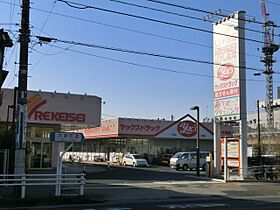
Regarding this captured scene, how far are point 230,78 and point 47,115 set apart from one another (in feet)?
49.5

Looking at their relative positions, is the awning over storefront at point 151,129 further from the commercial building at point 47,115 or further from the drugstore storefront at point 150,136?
the commercial building at point 47,115

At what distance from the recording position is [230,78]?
89.9 ft

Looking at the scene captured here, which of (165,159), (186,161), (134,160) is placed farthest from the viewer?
(165,159)

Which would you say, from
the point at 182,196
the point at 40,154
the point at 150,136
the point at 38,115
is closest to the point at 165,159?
the point at 150,136

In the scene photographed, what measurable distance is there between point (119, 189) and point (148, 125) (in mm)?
31711

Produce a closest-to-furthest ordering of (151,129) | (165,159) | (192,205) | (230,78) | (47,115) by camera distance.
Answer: (192,205), (230,78), (47,115), (165,159), (151,129)

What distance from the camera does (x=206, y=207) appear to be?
14.6m

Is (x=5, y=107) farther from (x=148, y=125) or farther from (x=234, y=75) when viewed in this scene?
(x=148, y=125)

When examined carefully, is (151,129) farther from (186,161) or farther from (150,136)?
(186,161)

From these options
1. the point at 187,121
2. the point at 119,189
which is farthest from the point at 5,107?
the point at 187,121

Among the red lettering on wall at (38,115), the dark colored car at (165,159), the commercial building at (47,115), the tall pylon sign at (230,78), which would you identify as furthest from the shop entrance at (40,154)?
the dark colored car at (165,159)

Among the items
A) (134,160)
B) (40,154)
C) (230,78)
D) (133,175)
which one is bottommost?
(133,175)

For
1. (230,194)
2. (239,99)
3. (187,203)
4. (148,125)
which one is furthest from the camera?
(148,125)

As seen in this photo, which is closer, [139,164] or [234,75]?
[234,75]
